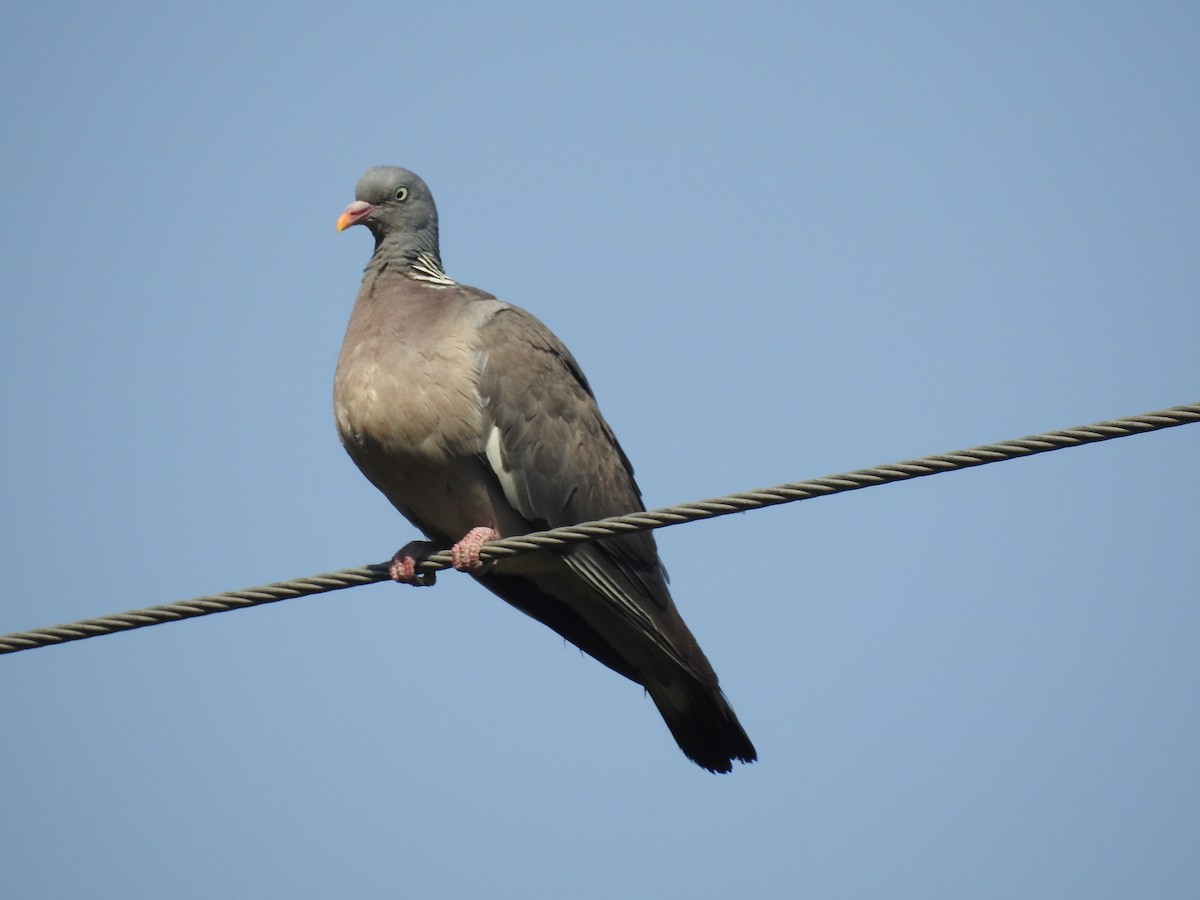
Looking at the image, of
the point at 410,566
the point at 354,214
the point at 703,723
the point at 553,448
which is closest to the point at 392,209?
the point at 354,214

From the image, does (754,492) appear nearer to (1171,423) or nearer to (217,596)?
(1171,423)

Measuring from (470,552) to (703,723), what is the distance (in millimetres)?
1148

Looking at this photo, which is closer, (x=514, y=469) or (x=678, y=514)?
(x=678, y=514)

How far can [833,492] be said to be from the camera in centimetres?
390

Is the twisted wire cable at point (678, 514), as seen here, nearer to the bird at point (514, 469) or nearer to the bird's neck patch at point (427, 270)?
the bird at point (514, 469)

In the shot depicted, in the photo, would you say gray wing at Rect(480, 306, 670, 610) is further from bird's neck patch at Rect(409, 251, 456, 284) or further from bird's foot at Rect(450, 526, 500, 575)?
bird's neck patch at Rect(409, 251, 456, 284)

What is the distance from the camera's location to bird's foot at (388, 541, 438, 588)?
203 inches

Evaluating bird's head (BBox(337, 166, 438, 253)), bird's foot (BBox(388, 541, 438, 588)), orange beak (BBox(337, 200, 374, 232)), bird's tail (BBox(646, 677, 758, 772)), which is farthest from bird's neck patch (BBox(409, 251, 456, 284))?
bird's tail (BBox(646, 677, 758, 772))

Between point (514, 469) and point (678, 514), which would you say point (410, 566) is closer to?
point (514, 469)

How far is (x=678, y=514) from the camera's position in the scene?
13.1 feet

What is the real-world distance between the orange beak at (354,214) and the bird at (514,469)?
16.4 inches

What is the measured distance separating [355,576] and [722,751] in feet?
6.11

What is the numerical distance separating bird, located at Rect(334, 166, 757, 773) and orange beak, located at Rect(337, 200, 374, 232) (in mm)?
416

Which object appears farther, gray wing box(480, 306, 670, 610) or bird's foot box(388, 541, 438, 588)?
gray wing box(480, 306, 670, 610)
